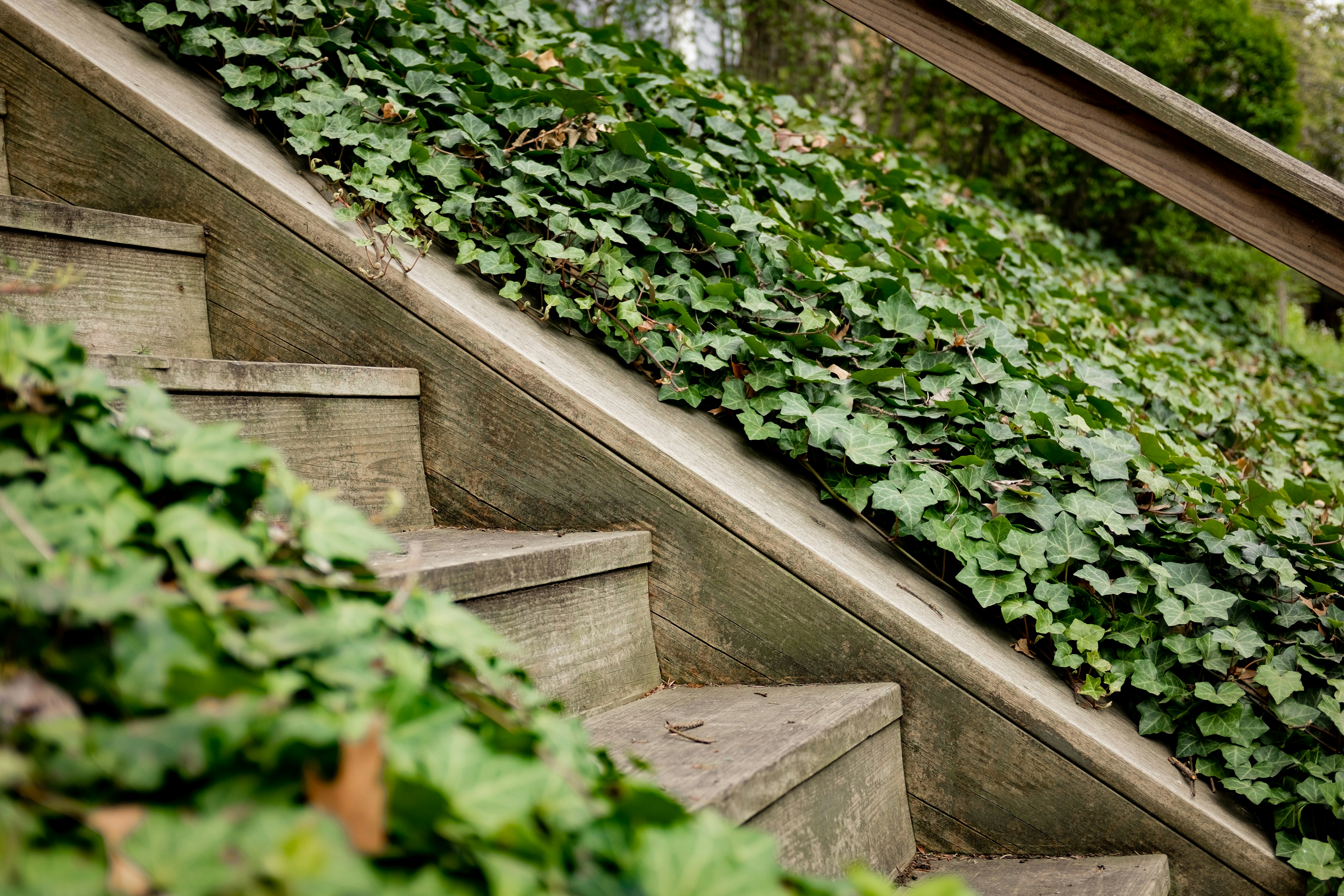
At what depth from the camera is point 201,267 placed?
1.53 meters

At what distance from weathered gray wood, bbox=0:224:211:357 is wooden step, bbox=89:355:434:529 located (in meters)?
0.21

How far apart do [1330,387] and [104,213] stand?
4.87m

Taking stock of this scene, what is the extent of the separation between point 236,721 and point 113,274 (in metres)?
1.21

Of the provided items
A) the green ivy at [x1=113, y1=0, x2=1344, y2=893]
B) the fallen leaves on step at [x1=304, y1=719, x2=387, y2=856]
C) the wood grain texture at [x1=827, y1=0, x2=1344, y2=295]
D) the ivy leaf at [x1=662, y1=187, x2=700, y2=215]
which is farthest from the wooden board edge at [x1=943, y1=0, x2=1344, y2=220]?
the fallen leaves on step at [x1=304, y1=719, x2=387, y2=856]

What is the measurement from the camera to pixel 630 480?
141 centimetres

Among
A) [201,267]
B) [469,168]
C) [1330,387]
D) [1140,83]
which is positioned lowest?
[1330,387]

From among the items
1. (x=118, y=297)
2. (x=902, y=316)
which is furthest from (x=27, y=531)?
(x=902, y=316)

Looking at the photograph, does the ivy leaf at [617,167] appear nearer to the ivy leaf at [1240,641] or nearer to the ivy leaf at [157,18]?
the ivy leaf at [157,18]

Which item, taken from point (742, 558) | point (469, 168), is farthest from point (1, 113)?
point (742, 558)

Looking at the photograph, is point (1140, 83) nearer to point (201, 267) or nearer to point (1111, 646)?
point (1111, 646)

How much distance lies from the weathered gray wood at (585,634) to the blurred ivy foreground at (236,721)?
1.44 feet

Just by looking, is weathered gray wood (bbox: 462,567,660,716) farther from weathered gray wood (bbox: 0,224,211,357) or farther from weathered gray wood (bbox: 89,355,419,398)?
weathered gray wood (bbox: 0,224,211,357)

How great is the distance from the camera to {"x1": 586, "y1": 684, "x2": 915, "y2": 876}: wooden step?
997mm

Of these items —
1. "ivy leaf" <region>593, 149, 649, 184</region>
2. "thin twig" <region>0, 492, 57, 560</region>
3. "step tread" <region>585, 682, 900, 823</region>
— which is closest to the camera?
"thin twig" <region>0, 492, 57, 560</region>
